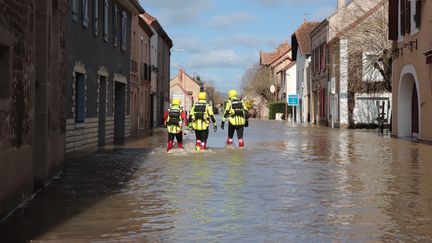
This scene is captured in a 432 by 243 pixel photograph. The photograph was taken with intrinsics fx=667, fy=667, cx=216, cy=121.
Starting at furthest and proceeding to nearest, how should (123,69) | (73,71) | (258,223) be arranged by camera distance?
1. (123,69)
2. (73,71)
3. (258,223)

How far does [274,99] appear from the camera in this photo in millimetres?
90188

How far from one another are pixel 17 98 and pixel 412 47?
771 inches

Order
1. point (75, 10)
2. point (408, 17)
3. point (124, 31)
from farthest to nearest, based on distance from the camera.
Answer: point (124, 31) < point (408, 17) < point (75, 10)

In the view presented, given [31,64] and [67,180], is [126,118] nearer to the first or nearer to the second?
[67,180]

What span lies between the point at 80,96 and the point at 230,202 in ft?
36.6

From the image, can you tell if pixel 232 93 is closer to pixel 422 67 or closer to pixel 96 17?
pixel 96 17

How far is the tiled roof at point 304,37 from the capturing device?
61.4m

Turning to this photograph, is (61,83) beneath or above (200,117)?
above

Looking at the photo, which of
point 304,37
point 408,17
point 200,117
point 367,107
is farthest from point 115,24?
point 304,37

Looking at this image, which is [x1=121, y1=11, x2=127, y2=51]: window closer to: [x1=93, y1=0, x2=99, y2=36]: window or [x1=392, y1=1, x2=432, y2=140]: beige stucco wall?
[x1=93, y1=0, x2=99, y2=36]: window

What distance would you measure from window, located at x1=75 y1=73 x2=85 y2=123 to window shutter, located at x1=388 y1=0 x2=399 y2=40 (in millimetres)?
14423

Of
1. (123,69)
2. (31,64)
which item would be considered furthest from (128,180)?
(123,69)

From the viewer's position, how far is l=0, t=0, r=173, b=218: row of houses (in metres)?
8.12

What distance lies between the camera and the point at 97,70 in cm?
2153
